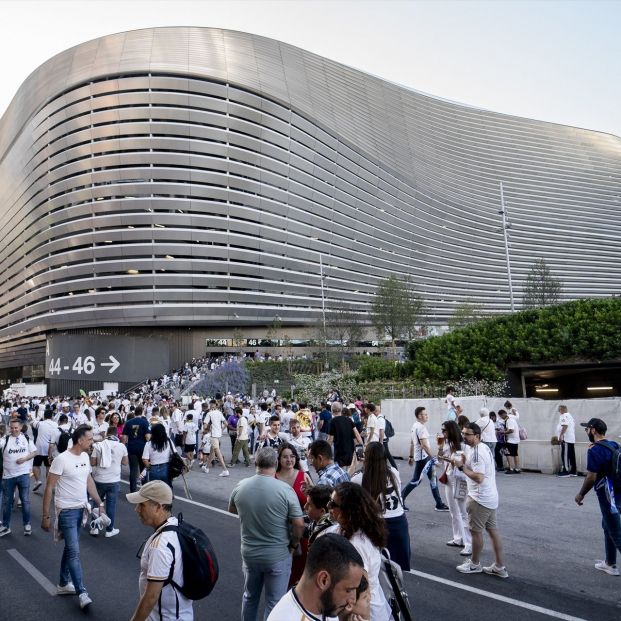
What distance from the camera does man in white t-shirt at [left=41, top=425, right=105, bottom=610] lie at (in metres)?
5.28

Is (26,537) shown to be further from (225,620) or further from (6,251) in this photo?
(6,251)

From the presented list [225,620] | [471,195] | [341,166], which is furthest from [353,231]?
[225,620]

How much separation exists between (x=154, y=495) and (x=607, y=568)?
549cm

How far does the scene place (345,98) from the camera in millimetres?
71875

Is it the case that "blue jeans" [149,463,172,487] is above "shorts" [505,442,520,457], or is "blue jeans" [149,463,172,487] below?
above

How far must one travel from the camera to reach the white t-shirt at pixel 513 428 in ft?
40.6

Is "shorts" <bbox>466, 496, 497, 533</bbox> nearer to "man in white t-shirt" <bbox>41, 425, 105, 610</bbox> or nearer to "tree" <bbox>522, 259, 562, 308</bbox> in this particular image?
"man in white t-shirt" <bbox>41, 425, 105, 610</bbox>

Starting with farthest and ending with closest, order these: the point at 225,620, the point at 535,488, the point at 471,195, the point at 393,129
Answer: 1. the point at 471,195
2. the point at 393,129
3. the point at 535,488
4. the point at 225,620

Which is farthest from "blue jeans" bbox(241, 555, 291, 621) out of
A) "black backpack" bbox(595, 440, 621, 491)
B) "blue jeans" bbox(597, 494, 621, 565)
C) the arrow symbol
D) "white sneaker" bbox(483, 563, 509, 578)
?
the arrow symbol

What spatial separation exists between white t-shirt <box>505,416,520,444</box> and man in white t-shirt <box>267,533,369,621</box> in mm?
11610

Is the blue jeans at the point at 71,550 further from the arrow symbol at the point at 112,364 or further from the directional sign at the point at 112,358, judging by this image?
the arrow symbol at the point at 112,364

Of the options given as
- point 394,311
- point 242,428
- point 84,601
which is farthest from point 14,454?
point 394,311

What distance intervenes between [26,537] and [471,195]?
9711 cm

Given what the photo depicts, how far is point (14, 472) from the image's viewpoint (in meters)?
8.11
